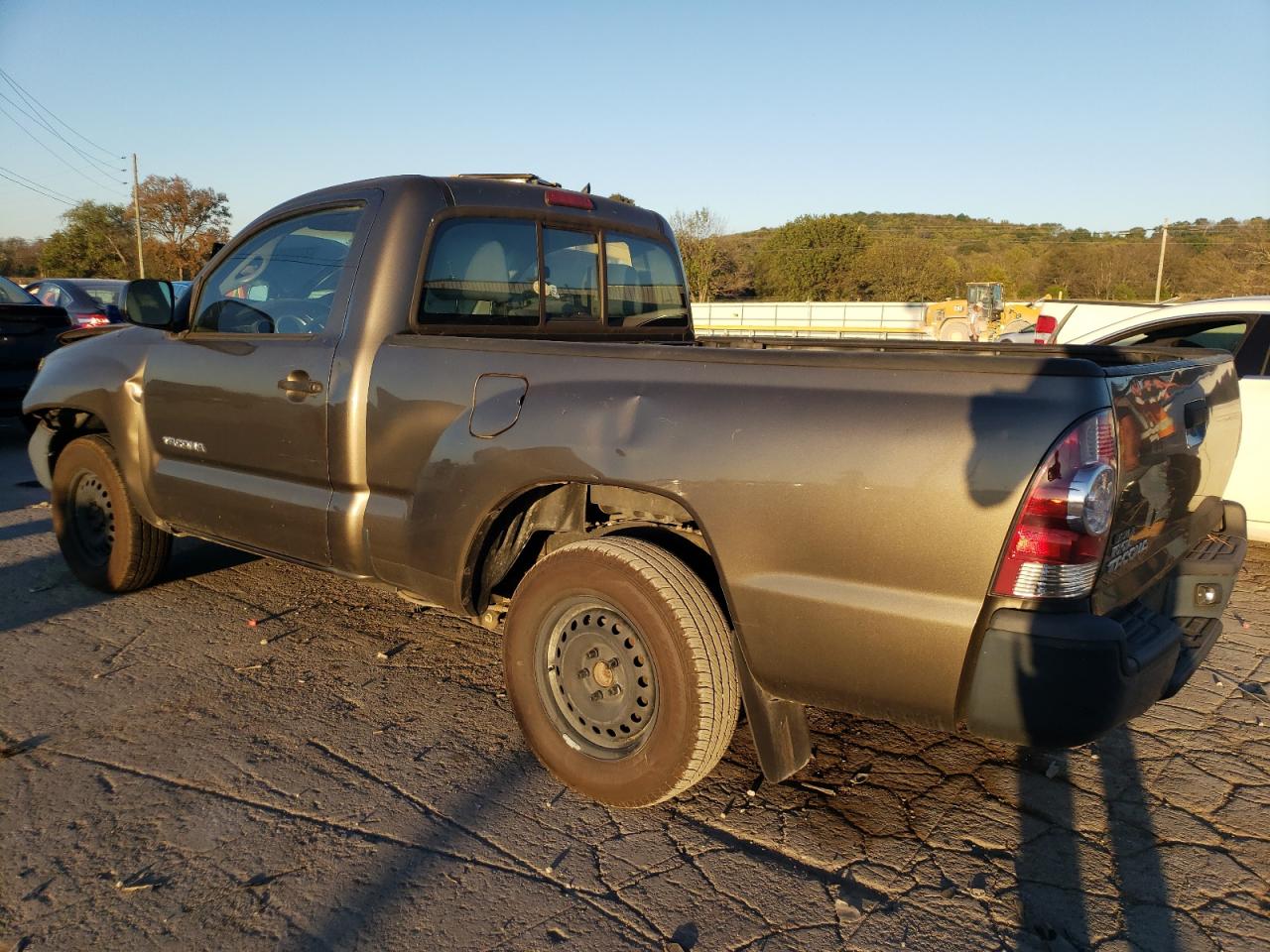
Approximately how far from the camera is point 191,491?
4.07 metres

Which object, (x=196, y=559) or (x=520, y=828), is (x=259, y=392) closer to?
(x=520, y=828)

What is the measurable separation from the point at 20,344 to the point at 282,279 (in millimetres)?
7187

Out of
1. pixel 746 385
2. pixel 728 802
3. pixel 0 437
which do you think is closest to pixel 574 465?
pixel 746 385

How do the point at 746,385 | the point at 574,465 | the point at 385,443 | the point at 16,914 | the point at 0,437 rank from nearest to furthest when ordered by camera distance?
1. the point at 16,914
2. the point at 746,385
3. the point at 574,465
4. the point at 385,443
5. the point at 0,437

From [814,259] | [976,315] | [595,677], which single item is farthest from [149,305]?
[814,259]

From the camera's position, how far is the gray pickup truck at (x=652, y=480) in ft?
7.01

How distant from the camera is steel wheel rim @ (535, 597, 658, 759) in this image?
2775 millimetres

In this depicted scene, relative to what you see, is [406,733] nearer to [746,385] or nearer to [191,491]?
[191,491]

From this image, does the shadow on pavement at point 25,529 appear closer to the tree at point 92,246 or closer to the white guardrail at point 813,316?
the white guardrail at point 813,316

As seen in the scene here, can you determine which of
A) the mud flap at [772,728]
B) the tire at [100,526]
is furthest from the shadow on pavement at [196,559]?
the mud flap at [772,728]

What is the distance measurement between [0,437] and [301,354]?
31.4 feet

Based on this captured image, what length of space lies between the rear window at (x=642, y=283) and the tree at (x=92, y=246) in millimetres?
51876

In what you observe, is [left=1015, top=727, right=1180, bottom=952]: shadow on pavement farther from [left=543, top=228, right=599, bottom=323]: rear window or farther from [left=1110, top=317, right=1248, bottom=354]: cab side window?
[left=1110, top=317, right=1248, bottom=354]: cab side window

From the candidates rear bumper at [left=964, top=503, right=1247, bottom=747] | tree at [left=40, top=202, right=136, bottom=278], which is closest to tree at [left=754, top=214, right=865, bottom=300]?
tree at [left=40, top=202, right=136, bottom=278]
